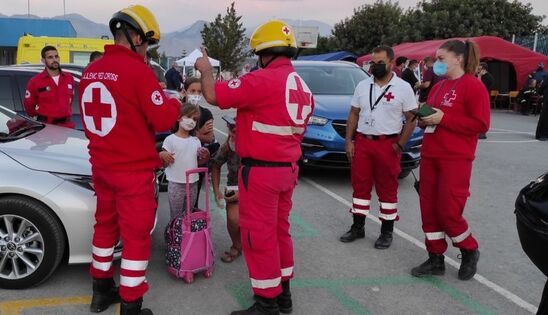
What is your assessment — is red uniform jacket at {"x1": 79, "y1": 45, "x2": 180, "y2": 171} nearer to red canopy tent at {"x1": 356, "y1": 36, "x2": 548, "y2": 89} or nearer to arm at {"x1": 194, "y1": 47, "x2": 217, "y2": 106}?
arm at {"x1": 194, "y1": 47, "x2": 217, "y2": 106}

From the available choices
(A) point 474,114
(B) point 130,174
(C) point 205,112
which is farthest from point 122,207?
(A) point 474,114

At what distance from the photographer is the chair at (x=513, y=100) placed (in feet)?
68.6

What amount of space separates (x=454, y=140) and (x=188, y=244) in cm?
223

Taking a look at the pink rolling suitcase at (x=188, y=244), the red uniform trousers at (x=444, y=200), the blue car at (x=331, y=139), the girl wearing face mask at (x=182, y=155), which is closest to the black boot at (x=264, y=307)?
the pink rolling suitcase at (x=188, y=244)

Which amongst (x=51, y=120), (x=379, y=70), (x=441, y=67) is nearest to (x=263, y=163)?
(x=441, y=67)

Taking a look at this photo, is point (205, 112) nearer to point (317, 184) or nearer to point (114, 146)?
point (114, 146)

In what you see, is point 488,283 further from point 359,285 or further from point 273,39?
point 273,39

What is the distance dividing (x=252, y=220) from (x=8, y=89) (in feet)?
15.6

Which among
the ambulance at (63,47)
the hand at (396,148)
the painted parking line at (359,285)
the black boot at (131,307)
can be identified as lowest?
the painted parking line at (359,285)

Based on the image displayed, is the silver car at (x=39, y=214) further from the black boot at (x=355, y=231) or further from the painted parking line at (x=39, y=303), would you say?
the black boot at (x=355, y=231)

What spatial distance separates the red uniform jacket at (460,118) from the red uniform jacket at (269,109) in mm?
1285

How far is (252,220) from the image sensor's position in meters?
3.12

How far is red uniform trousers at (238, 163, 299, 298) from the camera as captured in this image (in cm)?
311

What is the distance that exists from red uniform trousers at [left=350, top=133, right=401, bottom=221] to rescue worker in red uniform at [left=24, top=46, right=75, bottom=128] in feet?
12.2
